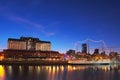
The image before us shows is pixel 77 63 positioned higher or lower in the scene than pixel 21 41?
lower

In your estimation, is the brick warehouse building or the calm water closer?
the calm water

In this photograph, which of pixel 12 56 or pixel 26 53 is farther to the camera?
pixel 26 53

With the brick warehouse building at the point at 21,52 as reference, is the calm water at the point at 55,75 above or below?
below

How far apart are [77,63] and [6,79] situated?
109 metres

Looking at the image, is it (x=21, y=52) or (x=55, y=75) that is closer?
(x=55, y=75)

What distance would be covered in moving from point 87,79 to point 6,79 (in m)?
16.7

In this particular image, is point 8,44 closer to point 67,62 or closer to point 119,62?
point 67,62

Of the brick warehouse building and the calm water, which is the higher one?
the brick warehouse building

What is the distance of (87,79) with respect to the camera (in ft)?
188

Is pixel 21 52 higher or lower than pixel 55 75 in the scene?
higher

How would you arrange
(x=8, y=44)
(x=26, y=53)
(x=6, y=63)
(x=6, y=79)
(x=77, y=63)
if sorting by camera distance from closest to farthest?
(x=6, y=79) → (x=6, y=63) → (x=77, y=63) → (x=26, y=53) → (x=8, y=44)

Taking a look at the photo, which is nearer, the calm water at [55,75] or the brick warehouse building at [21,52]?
the calm water at [55,75]

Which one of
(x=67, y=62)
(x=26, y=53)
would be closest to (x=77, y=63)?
(x=67, y=62)

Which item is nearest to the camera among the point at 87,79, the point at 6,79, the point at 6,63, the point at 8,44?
the point at 6,79
